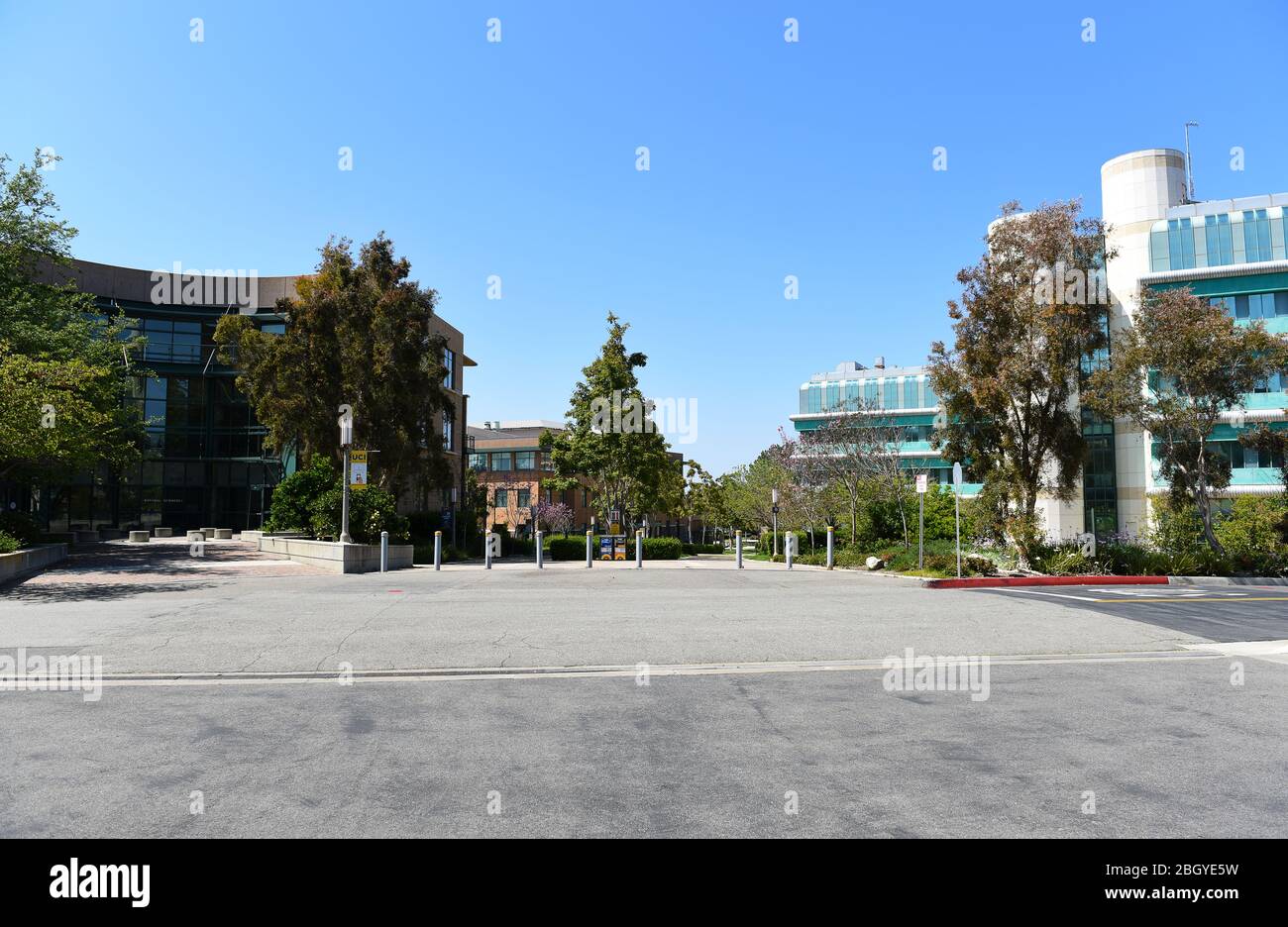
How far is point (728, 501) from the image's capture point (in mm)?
65375

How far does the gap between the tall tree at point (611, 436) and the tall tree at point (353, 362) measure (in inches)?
408

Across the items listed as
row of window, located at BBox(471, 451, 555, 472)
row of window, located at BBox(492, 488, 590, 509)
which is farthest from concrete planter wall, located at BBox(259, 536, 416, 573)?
row of window, located at BBox(471, 451, 555, 472)

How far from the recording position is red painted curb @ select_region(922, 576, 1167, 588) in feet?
67.7

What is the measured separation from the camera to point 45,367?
1984cm

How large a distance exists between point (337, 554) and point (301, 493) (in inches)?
303

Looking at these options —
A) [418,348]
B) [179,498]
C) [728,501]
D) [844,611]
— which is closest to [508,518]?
[728,501]

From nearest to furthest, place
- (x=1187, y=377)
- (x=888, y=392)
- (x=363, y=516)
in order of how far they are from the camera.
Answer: (x=1187, y=377) < (x=363, y=516) < (x=888, y=392)

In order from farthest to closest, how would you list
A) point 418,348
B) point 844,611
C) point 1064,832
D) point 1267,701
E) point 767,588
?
point 418,348, point 767,588, point 844,611, point 1267,701, point 1064,832

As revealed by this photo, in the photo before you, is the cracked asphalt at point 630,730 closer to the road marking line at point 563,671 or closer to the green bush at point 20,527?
the road marking line at point 563,671

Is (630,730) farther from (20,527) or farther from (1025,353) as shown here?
(20,527)

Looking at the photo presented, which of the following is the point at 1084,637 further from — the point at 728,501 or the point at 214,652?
the point at 728,501

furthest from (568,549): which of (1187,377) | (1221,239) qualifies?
(1221,239)

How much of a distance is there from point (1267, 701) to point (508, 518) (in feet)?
224

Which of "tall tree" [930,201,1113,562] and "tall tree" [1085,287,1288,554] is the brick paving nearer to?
"tall tree" [930,201,1113,562]
